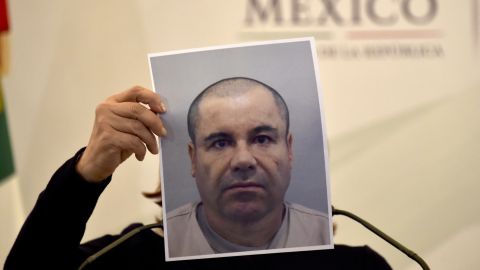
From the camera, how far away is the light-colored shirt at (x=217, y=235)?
0.77m

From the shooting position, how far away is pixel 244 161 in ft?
2.56

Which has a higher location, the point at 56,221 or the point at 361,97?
the point at 361,97

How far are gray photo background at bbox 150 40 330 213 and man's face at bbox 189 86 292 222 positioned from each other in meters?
0.02

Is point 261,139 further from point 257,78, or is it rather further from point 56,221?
point 56,221

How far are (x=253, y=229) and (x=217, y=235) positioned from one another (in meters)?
0.05

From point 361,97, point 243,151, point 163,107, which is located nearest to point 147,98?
point 163,107

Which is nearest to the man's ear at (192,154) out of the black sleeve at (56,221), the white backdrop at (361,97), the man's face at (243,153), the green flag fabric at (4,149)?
the man's face at (243,153)

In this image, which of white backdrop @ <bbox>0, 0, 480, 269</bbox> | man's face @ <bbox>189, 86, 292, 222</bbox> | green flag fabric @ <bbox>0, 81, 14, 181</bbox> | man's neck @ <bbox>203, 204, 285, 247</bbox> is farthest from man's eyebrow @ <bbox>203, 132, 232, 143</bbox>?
green flag fabric @ <bbox>0, 81, 14, 181</bbox>

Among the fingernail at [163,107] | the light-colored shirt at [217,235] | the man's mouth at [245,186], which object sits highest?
the fingernail at [163,107]

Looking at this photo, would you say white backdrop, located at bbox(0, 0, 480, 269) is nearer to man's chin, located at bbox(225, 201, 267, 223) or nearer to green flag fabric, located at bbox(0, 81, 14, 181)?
green flag fabric, located at bbox(0, 81, 14, 181)

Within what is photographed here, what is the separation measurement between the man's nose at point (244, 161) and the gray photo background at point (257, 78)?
58 millimetres

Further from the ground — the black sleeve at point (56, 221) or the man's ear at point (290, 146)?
the man's ear at point (290, 146)

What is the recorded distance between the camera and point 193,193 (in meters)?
0.79

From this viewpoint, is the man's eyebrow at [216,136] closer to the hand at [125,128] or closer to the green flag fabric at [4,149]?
the hand at [125,128]
